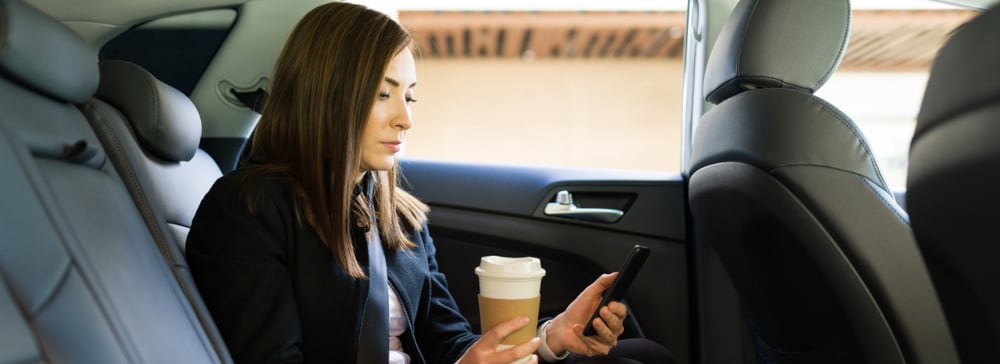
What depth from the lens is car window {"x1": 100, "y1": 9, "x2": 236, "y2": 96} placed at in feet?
6.29

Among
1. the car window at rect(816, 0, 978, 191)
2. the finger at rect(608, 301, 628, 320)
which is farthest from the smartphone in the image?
the car window at rect(816, 0, 978, 191)

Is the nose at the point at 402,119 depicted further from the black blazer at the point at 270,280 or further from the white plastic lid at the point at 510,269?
the white plastic lid at the point at 510,269

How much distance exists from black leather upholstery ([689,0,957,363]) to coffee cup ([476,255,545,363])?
0.42 m

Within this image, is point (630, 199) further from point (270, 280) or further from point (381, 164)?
point (270, 280)

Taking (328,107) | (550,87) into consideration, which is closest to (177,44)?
(328,107)

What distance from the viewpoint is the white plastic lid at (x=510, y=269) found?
1.04 m

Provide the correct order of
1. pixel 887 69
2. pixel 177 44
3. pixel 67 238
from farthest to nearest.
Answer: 1. pixel 887 69
2. pixel 177 44
3. pixel 67 238

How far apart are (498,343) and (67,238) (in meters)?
0.50

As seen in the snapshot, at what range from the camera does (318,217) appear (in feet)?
3.94

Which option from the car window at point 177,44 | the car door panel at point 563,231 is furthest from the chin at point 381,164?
the car window at point 177,44

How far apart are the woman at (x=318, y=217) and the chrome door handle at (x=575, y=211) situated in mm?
652

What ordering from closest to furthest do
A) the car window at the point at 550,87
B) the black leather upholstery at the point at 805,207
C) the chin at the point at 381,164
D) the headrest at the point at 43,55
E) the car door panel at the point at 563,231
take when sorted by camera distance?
1. the headrest at the point at 43,55
2. the black leather upholstery at the point at 805,207
3. the chin at the point at 381,164
4. the car door panel at the point at 563,231
5. the car window at the point at 550,87

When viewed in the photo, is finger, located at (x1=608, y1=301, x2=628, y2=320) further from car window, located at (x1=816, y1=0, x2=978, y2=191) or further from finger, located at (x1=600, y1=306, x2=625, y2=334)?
car window, located at (x1=816, y1=0, x2=978, y2=191)

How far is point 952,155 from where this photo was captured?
2.57 ft
